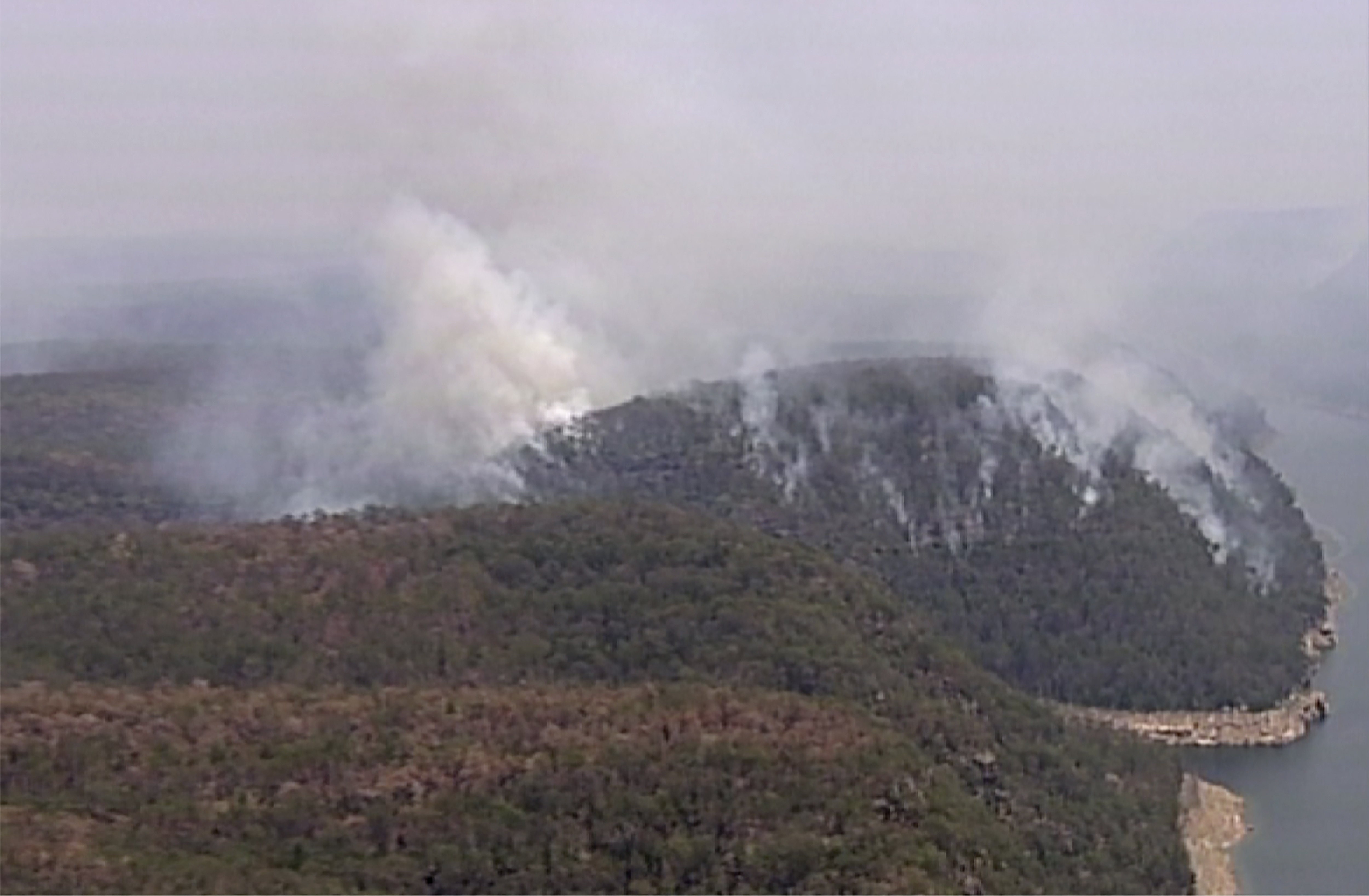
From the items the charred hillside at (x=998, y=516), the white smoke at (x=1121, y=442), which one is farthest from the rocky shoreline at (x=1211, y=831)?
the white smoke at (x=1121, y=442)

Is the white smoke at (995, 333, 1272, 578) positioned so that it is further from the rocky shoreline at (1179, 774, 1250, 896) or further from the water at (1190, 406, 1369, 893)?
the rocky shoreline at (1179, 774, 1250, 896)

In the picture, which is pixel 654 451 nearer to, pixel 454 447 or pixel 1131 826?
pixel 454 447

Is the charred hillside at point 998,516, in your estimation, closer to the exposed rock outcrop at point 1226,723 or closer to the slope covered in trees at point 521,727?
the exposed rock outcrop at point 1226,723

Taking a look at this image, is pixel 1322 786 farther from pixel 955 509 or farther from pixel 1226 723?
pixel 955 509

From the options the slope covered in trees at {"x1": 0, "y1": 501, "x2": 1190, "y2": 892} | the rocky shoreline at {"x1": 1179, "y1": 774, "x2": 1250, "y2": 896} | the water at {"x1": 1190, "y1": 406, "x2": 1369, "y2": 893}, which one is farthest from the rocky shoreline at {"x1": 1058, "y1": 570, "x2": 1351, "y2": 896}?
the slope covered in trees at {"x1": 0, "y1": 501, "x2": 1190, "y2": 892}

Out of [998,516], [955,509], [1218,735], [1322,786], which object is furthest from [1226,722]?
[955,509]

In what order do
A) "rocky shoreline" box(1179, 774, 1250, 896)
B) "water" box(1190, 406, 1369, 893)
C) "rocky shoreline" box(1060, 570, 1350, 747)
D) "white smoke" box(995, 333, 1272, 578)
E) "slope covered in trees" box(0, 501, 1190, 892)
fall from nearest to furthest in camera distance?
"slope covered in trees" box(0, 501, 1190, 892)
"rocky shoreline" box(1179, 774, 1250, 896)
"water" box(1190, 406, 1369, 893)
"rocky shoreline" box(1060, 570, 1350, 747)
"white smoke" box(995, 333, 1272, 578)
